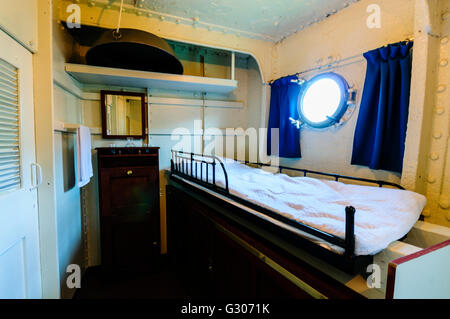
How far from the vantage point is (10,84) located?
114cm

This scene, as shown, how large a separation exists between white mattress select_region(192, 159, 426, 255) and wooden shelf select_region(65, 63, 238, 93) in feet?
5.01

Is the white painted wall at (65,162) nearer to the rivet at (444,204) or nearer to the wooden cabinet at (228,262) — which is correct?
the wooden cabinet at (228,262)

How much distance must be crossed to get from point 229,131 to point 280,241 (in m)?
2.45

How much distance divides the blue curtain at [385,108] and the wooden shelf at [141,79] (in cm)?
162

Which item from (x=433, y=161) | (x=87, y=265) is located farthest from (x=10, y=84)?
(x=433, y=161)

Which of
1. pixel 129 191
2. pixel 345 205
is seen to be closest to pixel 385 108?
pixel 345 205

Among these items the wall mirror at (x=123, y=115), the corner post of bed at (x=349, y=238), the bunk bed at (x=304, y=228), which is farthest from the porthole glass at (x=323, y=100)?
the wall mirror at (x=123, y=115)

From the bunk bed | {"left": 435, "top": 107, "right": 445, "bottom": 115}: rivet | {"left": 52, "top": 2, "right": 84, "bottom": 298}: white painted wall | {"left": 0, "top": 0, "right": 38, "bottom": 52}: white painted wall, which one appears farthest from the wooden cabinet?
{"left": 0, "top": 0, "right": 38, "bottom": 52}: white painted wall

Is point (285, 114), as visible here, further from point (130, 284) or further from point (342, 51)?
point (130, 284)

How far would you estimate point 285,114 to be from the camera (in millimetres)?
2676

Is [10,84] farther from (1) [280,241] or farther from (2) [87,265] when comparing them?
(2) [87,265]

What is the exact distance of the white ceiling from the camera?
2066 mm

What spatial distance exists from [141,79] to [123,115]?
643 millimetres

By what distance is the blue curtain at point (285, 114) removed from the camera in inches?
101
